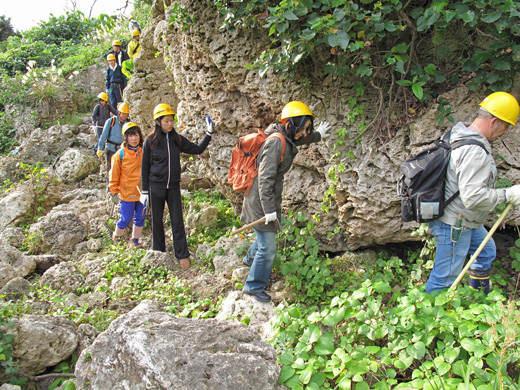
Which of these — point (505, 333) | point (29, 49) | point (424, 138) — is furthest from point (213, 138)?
point (29, 49)

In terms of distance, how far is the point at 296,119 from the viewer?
12.3 ft

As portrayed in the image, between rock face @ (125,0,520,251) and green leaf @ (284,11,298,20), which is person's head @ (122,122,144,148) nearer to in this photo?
rock face @ (125,0,520,251)

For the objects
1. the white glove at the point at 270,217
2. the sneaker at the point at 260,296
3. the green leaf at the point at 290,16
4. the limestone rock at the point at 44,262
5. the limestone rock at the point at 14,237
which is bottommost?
the sneaker at the point at 260,296

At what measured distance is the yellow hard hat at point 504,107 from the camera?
112 inches

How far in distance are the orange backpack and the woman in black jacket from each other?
1506 millimetres

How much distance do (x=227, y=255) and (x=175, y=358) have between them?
282 cm

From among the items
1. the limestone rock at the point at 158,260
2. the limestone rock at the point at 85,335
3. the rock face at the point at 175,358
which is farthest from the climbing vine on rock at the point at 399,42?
the limestone rock at the point at 85,335

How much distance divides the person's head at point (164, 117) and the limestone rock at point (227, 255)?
180cm

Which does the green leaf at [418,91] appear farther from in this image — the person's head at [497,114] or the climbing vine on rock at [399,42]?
the person's head at [497,114]

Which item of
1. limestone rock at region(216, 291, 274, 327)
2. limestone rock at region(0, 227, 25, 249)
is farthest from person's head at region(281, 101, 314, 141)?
limestone rock at region(0, 227, 25, 249)

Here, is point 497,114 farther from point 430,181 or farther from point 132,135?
point 132,135

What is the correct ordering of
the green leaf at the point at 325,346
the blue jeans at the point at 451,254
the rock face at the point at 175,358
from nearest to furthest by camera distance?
the rock face at the point at 175,358
the green leaf at the point at 325,346
the blue jeans at the point at 451,254

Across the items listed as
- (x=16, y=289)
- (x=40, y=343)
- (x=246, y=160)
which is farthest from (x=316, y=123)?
(x=16, y=289)

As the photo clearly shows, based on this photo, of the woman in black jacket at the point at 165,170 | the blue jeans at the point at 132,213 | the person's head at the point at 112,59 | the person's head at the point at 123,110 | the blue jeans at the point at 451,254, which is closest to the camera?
the blue jeans at the point at 451,254
